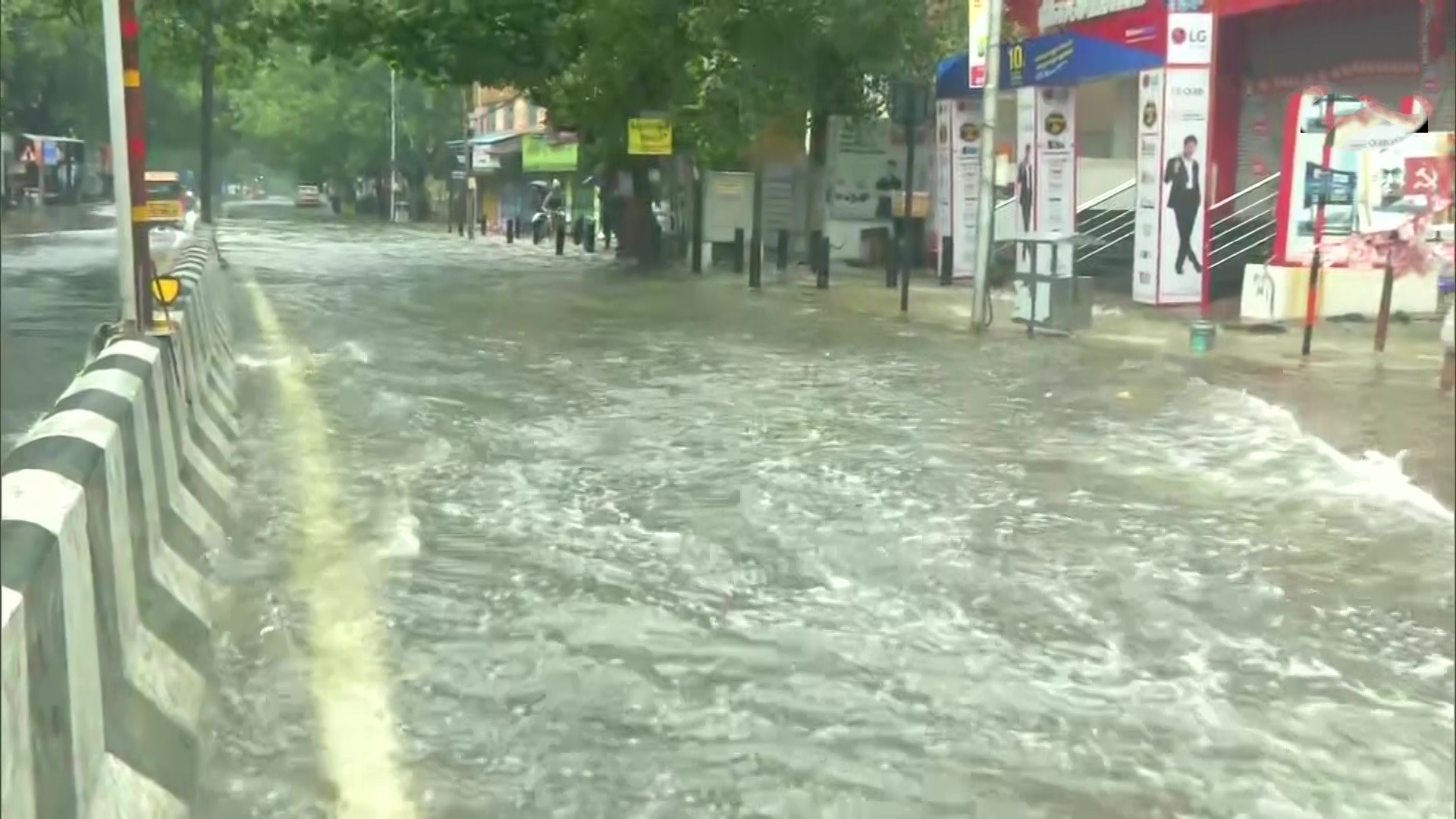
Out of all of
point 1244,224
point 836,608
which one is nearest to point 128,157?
point 836,608

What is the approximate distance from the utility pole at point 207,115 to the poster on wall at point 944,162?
43.8 ft

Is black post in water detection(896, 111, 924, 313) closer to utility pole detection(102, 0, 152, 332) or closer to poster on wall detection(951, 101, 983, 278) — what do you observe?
poster on wall detection(951, 101, 983, 278)

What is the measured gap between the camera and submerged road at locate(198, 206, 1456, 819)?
419 cm

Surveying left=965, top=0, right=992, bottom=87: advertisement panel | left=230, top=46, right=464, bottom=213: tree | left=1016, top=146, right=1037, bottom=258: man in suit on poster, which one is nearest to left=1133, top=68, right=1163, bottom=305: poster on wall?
left=1016, top=146, right=1037, bottom=258: man in suit on poster

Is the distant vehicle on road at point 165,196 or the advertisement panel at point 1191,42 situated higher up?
the advertisement panel at point 1191,42

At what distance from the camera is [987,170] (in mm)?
15188

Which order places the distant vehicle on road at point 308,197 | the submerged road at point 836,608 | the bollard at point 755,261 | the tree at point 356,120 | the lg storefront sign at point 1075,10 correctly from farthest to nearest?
the distant vehicle on road at point 308,197 < the tree at point 356,120 < the bollard at point 755,261 < the lg storefront sign at point 1075,10 < the submerged road at point 836,608

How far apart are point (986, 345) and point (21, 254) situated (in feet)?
39.7

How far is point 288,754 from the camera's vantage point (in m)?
4.34

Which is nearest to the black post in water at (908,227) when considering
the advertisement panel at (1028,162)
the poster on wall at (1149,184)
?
the advertisement panel at (1028,162)

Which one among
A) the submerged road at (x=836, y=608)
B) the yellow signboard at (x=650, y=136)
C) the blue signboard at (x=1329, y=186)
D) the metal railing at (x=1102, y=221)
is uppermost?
the yellow signboard at (x=650, y=136)

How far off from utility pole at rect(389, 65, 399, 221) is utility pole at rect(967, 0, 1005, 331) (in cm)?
3432

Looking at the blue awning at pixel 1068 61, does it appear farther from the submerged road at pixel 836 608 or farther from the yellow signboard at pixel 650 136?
the submerged road at pixel 836 608

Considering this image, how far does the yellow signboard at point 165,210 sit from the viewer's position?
822cm
